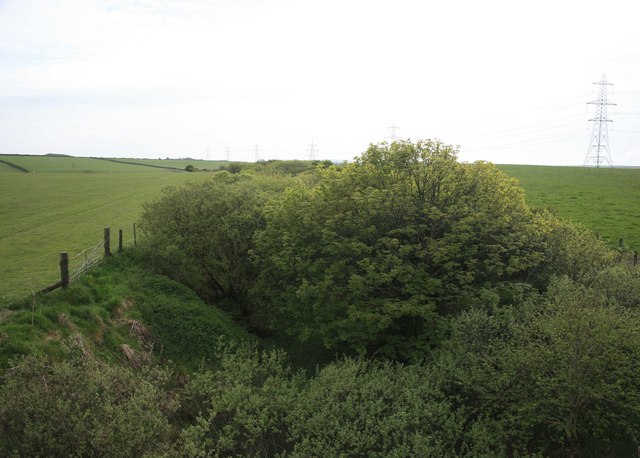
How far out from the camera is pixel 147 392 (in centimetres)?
1470

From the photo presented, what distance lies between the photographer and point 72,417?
12.7 metres

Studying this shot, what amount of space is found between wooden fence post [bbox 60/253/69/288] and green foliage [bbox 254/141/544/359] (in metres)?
10.9

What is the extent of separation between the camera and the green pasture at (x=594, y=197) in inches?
1829

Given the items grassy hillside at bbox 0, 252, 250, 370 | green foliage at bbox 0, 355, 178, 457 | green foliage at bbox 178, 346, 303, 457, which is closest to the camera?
green foliage at bbox 0, 355, 178, 457

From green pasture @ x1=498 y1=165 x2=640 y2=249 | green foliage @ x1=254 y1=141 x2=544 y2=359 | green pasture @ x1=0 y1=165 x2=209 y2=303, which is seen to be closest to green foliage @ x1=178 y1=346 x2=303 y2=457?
green foliage @ x1=254 y1=141 x2=544 y2=359

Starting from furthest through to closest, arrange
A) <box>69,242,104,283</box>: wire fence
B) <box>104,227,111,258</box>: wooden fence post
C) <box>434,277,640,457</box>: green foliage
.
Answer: <box>104,227,111,258</box>: wooden fence post, <box>69,242,104,283</box>: wire fence, <box>434,277,640,457</box>: green foliage

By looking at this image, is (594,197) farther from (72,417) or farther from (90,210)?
(72,417)

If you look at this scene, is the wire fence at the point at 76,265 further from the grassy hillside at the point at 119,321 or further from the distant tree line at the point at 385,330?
the distant tree line at the point at 385,330

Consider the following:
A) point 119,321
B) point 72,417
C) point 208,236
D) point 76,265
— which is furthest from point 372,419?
point 208,236

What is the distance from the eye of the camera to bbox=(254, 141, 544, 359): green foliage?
24625 millimetres

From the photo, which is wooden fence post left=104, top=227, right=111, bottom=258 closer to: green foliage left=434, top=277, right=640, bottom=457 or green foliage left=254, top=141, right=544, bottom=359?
green foliage left=254, top=141, right=544, bottom=359

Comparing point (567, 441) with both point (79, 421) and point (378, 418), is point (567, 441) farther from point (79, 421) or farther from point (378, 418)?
point (79, 421)

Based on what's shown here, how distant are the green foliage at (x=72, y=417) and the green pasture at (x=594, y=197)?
135ft

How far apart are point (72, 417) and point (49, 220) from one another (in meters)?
37.4
